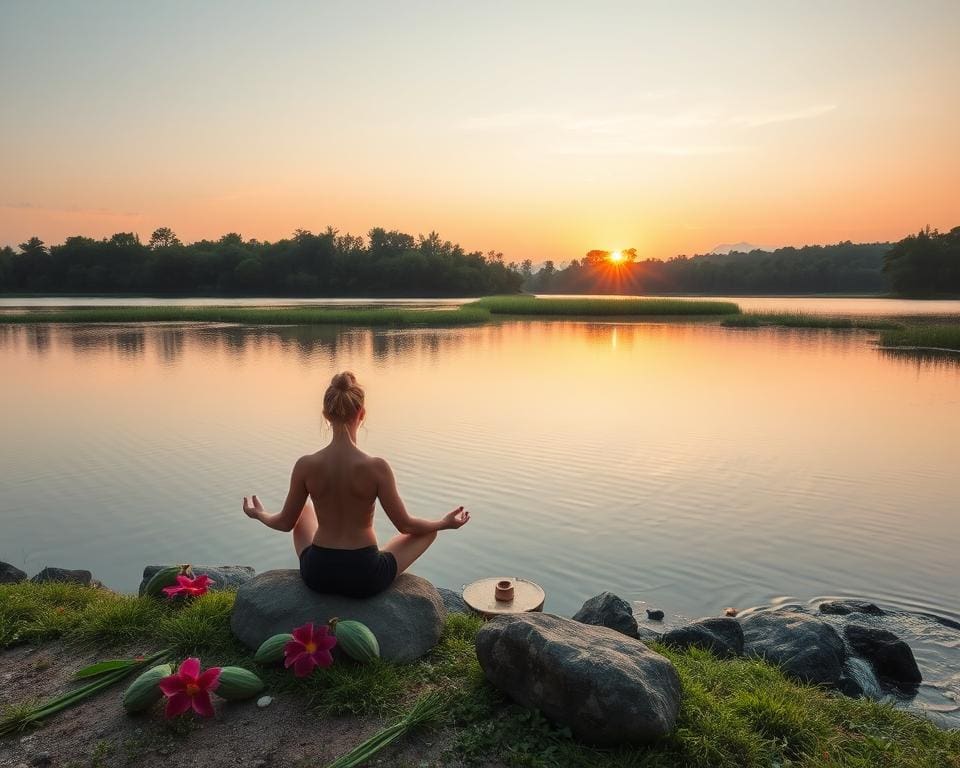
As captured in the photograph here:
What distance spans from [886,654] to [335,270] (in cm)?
11990

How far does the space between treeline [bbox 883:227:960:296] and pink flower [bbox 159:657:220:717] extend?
119m

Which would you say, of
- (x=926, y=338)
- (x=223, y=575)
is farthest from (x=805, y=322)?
(x=223, y=575)

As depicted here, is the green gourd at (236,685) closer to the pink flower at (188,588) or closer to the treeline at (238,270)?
the pink flower at (188,588)

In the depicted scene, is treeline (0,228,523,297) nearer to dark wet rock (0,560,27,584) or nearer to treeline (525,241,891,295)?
treeline (525,241,891,295)

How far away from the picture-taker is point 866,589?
25.3 feet

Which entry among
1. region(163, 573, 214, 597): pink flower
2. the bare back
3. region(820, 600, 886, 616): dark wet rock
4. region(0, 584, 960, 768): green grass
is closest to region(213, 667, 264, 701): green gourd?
region(0, 584, 960, 768): green grass

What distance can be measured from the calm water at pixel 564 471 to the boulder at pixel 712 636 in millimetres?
919

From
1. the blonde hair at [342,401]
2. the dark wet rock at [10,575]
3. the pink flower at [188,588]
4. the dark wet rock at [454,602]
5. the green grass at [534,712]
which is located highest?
the blonde hair at [342,401]

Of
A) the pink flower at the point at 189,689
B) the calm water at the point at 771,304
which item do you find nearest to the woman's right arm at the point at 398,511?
the pink flower at the point at 189,689

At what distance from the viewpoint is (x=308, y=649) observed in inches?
173

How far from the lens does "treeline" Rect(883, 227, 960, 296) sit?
100 metres

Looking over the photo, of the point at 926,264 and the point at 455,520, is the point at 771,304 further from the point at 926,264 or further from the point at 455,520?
the point at 455,520

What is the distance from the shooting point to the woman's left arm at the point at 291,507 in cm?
491

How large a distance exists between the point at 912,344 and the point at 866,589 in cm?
3260
